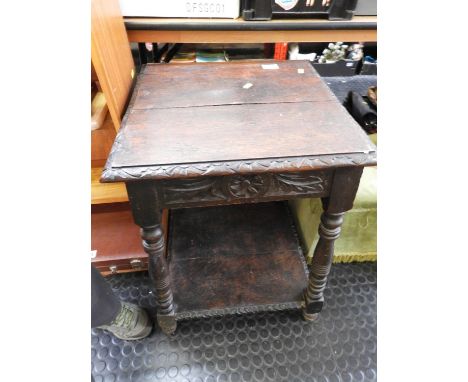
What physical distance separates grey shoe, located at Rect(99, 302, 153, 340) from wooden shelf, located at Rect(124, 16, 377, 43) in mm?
783

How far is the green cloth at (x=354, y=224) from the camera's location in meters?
0.93

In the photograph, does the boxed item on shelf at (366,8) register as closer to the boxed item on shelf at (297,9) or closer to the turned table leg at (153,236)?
the boxed item on shelf at (297,9)

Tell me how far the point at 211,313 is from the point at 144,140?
0.53 m

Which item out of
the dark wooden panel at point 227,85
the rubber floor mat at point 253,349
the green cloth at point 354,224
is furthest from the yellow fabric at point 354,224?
the dark wooden panel at point 227,85

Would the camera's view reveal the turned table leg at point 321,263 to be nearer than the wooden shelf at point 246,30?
Yes

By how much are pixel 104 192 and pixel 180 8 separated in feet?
→ 1.94

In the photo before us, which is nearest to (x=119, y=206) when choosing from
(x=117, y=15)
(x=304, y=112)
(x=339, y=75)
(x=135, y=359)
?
(x=135, y=359)

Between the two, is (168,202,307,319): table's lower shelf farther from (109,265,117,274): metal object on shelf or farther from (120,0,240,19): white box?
(120,0,240,19): white box

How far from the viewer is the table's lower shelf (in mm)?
864

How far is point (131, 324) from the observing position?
83 cm

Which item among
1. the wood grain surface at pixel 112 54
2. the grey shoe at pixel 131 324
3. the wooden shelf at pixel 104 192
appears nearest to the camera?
the wood grain surface at pixel 112 54

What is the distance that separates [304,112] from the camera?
0.66 m

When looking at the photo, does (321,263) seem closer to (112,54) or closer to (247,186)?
(247,186)

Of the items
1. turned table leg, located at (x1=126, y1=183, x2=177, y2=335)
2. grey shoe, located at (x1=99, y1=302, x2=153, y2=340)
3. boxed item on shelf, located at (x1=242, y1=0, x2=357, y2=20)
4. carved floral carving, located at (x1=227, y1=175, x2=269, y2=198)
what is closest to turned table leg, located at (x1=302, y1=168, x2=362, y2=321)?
carved floral carving, located at (x1=227, y1=175, x2=269, y2=198)
